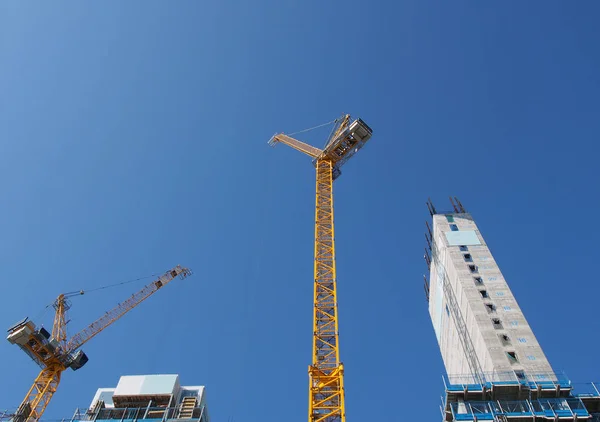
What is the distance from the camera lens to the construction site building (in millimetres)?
56656

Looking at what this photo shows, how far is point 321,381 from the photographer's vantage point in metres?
44.4

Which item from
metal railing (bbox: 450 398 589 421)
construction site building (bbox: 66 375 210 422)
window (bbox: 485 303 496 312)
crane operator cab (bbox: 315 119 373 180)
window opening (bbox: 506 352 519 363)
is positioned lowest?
metal railing (bbox: 450 398 589 421)

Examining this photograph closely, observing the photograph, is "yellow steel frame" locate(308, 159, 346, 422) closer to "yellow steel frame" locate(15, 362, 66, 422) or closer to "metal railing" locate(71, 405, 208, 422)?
"metal railing" locate(71, 405, 208, 422)

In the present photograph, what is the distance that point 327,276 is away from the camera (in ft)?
181

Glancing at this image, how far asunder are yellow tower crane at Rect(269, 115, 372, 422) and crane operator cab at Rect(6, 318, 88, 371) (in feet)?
122

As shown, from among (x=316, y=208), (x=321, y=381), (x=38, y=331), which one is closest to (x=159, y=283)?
(x=38, y=331)

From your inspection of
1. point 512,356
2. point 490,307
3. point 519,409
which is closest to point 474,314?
point 490,307

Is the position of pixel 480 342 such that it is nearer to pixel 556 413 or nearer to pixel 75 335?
pixel 556 413

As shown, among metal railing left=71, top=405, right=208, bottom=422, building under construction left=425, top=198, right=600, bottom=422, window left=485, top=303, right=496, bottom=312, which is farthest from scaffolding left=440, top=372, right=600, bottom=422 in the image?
metal railing left=71, top=405, right=208, bottom=422

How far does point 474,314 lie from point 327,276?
74.5 feet

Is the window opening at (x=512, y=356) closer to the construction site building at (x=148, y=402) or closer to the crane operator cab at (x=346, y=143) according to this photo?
the crane operator cab at (x=346, y=143)

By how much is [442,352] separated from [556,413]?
34.2m

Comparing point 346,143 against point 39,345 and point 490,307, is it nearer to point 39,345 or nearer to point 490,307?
point 490,307

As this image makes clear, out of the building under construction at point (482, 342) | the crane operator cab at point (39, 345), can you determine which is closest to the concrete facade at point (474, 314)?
the building under construction at point (482, 342)
